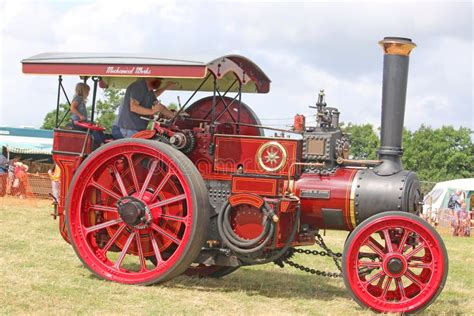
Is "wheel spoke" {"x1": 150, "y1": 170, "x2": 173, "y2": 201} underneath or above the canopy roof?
underneath

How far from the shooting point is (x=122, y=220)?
24.7 ft

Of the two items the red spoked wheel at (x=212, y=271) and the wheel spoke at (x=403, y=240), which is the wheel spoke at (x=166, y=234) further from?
the wheel spoke at (x=403, y=240)

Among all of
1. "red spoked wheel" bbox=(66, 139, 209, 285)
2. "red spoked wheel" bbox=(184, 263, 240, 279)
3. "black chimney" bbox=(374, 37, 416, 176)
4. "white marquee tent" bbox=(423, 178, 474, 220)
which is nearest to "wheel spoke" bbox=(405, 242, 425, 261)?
"black chimney" bbox=(374, 37, 416, 176)

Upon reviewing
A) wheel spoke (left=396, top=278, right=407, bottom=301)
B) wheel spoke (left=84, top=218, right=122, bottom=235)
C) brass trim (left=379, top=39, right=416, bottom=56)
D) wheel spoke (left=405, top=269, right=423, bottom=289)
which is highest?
brass trim (left=379, top=39, right=416, bottom=56)

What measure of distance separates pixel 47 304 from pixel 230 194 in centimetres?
207

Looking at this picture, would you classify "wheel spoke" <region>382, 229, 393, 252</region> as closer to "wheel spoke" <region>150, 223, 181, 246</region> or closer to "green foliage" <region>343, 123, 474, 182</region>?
"wheel spoke" <region>150, 223, 181, 246</region>

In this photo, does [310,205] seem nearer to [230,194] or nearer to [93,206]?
[230,194]

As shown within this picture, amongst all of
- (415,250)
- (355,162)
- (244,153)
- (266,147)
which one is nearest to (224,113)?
(244,153)

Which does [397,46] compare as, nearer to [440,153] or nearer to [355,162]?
[355,162]

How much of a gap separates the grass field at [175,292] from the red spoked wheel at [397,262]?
0.77 feet

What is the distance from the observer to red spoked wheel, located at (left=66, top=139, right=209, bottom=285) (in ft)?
23.7

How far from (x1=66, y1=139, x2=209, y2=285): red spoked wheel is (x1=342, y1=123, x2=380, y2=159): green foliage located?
50850 mm

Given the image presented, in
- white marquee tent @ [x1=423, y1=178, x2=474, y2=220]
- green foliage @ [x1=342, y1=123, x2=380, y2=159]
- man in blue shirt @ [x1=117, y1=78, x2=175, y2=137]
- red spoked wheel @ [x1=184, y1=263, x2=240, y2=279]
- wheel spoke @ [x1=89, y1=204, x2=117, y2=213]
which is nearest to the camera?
wheel spoke @ [x1=89, y1=204, x2=117, y2=213]

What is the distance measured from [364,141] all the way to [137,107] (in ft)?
174
